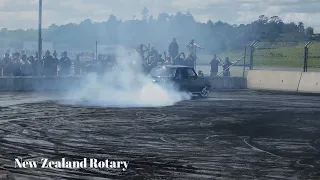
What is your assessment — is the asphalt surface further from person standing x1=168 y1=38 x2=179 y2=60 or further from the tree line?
the tree line

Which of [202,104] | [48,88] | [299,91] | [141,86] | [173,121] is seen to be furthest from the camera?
[299,91]

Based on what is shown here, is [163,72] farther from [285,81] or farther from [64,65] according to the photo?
[285,81]

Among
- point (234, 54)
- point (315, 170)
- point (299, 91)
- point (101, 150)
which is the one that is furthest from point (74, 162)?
point (234, 54)

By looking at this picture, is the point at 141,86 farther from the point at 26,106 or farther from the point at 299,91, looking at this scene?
the point at 299,91

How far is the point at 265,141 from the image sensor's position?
13.3 meters

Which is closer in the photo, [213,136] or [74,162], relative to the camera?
[74,162]

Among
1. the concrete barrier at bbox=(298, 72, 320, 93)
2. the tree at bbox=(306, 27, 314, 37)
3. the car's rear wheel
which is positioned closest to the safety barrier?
the car's rear wheel

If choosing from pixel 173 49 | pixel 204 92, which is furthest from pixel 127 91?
pixel 173 49

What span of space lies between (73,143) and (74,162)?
83.3 inches

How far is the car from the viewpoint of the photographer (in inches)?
1006

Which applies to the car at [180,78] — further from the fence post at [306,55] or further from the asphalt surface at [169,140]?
the fence post at [306,55]

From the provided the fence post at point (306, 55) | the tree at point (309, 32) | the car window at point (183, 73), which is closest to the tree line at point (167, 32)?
the tree at point (309, 32)

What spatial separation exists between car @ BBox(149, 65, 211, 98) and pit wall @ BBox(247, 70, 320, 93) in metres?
7.52

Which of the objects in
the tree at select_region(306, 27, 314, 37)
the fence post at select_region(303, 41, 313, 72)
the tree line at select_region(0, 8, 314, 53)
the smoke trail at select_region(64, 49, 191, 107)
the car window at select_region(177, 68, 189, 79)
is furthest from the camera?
the tree line at select_region(0, 8, 314, 53)
